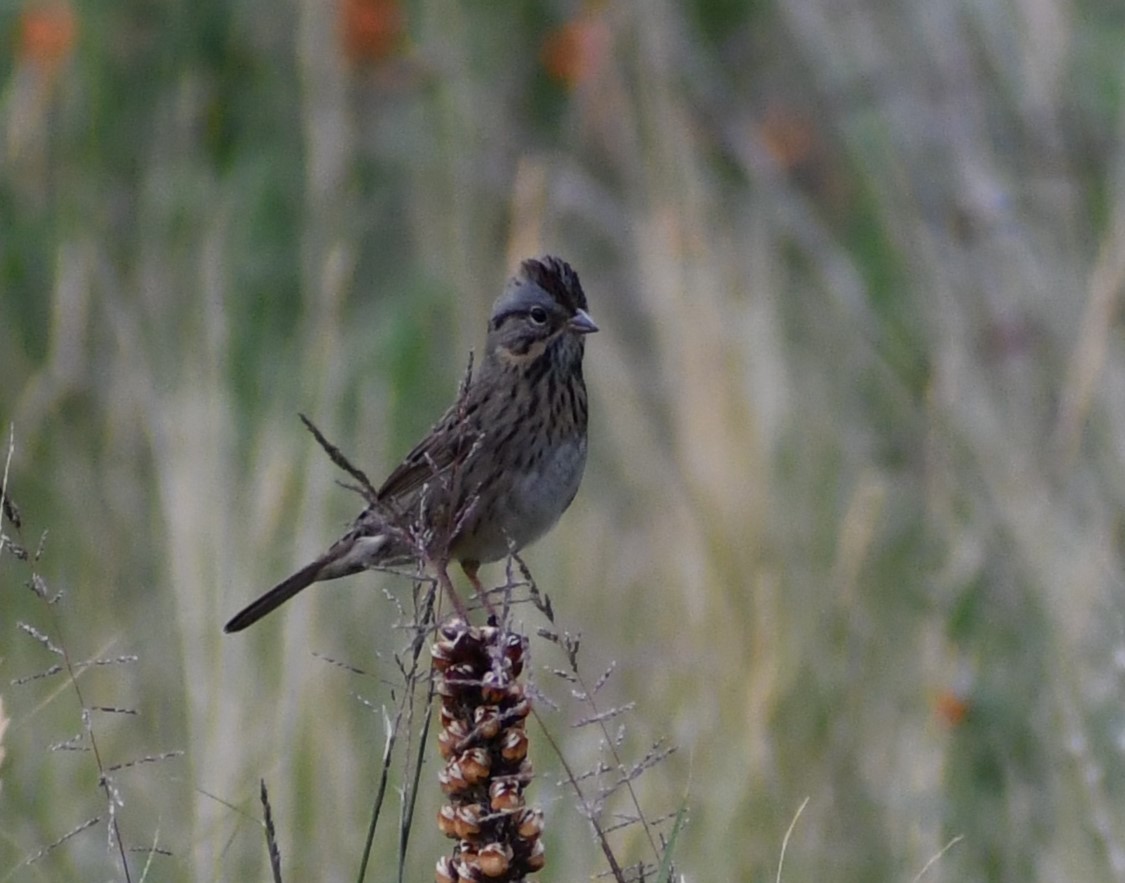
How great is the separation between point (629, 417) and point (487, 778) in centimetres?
278

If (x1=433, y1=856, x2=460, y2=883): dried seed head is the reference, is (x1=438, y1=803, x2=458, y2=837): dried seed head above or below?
above

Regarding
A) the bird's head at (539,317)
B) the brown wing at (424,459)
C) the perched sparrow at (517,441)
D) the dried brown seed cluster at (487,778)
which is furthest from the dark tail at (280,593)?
the dried brown seed cluster at (487,778)

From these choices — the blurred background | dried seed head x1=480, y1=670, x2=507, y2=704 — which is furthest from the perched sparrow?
dried seed head x1=480, y1=670, x2=507, y2=704

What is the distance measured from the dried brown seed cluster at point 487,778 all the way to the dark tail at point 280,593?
1.73 meters

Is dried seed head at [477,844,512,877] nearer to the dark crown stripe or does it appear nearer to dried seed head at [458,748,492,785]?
dried seed head at [458,748,492,785]

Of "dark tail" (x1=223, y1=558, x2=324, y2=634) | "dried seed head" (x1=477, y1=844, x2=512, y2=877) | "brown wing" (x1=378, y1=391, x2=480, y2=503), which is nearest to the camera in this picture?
"dried seed head" (x1=477, y1=844, x2=512, y2=877)

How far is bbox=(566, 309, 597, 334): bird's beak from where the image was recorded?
3.93 meters

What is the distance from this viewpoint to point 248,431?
5246 mm

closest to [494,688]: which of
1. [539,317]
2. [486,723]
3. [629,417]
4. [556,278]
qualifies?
[486,723]

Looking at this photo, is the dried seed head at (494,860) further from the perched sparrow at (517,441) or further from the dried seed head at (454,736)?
the perched sparrow at (517,441)

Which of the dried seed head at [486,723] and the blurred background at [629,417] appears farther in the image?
the blurred background at [629,417]

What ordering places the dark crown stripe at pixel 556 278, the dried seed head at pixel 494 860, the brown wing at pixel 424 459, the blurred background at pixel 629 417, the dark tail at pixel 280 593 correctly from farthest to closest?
the dark crown stripe at pixel 556 278 → the dark tail at pixel 280 593 → the blurred background at pixel 629 417 → the brown wing at pixel 424 459 → the dried seed head at pixel 494 860

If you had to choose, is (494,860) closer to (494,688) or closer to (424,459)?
(494,688)

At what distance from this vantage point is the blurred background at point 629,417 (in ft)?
11.5
